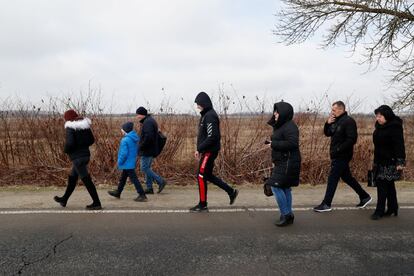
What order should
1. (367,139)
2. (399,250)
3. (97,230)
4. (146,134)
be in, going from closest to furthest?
(399,250)
(97,230)
(146,134)
(367,139)

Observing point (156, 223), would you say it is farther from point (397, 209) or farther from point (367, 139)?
point (367, 139)

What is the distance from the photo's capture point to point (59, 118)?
32.2 feet

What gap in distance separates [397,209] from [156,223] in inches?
143

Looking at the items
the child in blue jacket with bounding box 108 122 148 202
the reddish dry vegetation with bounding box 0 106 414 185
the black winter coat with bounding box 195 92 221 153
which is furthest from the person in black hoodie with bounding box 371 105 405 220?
the child in blue jacket with bounding box 108 122 148 202

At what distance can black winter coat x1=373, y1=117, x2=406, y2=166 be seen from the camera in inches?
224

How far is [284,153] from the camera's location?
5.30 metres

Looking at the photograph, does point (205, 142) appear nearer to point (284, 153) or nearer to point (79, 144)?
point (284, 153)

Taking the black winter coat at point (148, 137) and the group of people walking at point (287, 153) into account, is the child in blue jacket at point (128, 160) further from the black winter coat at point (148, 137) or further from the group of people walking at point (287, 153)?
the black winter coat at point (148, 137)

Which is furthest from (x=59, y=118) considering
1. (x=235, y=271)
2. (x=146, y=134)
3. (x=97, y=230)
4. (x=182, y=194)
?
(x=235, y=271)

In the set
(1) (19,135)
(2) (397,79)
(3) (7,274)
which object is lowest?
(3) (7,274)

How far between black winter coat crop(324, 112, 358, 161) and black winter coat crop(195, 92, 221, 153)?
6.05 feet

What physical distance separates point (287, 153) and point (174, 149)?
511 centimetres

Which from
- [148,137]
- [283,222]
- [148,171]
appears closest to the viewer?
[283,222]

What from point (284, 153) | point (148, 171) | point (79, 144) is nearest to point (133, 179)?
point (148, 171)
